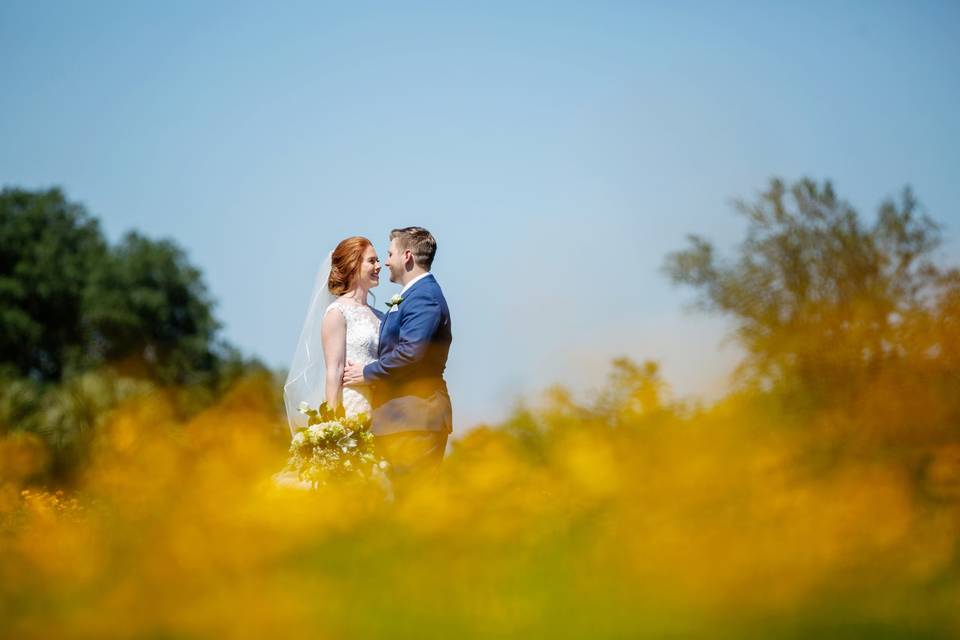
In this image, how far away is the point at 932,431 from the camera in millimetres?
2549

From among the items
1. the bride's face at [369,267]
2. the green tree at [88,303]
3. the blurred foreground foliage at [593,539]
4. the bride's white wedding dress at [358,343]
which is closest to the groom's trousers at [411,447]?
the bride's white wedding dress at [358,343]

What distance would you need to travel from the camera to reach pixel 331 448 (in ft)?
20.8

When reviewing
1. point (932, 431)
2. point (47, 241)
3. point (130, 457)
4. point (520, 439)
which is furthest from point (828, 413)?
point (47, 241)

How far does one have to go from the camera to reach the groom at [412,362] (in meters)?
6.80

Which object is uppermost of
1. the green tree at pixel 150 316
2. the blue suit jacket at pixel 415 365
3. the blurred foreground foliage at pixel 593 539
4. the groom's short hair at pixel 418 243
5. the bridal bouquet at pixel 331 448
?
the green tree at pixel 150 316

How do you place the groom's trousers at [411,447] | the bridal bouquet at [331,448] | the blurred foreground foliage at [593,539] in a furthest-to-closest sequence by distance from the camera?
the groom's trousers at [411,447] < the bridal bouquet at [331,448] < the blurred foreground foliage at [593,539]

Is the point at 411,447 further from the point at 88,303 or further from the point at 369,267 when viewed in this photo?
the point at 88,303

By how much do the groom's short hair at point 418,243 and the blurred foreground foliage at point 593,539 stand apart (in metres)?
3.92

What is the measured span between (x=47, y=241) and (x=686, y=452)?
42.0m

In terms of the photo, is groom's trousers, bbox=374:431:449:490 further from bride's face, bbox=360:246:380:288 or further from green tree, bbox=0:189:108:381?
green tree, bbox=0:189:108:381

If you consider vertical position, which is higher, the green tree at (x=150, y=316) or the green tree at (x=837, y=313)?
the green tree at (x=150, y=316)

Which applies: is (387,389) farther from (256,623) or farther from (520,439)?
(256,623)

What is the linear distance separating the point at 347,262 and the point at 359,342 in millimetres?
712

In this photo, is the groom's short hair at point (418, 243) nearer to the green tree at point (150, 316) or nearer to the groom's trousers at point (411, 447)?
the groom's trousers at point (411, 447)
